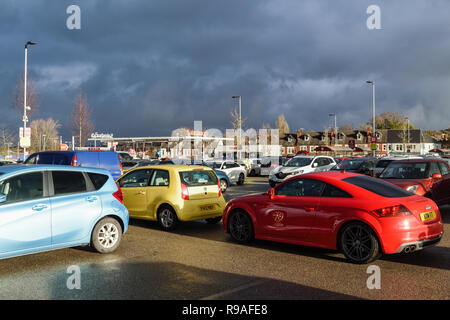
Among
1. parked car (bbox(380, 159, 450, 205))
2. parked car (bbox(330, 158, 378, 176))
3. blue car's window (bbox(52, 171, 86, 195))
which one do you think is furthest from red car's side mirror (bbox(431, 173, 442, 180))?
blue car's window (bbox(52, 171, 86, 195))

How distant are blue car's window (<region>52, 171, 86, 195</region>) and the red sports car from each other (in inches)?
126

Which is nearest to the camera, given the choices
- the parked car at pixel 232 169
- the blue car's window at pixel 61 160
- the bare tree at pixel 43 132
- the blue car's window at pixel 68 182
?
the blue car's window at pixel 68 182

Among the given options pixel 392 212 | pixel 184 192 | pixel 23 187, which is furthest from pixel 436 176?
pixel 23 187

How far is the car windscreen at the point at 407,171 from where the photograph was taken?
38.9 ft

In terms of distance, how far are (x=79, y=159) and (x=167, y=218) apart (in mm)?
5721

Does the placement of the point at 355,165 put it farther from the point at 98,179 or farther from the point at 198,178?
the point at 98,179

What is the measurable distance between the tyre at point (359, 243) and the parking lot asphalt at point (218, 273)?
0.68 ft

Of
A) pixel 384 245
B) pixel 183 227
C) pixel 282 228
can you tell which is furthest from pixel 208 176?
pixel 384 245

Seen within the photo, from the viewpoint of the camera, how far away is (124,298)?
202 inches

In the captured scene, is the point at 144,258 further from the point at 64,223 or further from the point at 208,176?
the point at 208,176

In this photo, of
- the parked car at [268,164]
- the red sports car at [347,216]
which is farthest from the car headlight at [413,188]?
the parked car at [268,164]

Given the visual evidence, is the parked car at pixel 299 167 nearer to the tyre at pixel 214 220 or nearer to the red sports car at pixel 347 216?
the tyre at pixel 214 220

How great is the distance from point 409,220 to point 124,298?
435 cm

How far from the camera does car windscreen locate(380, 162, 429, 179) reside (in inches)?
466
